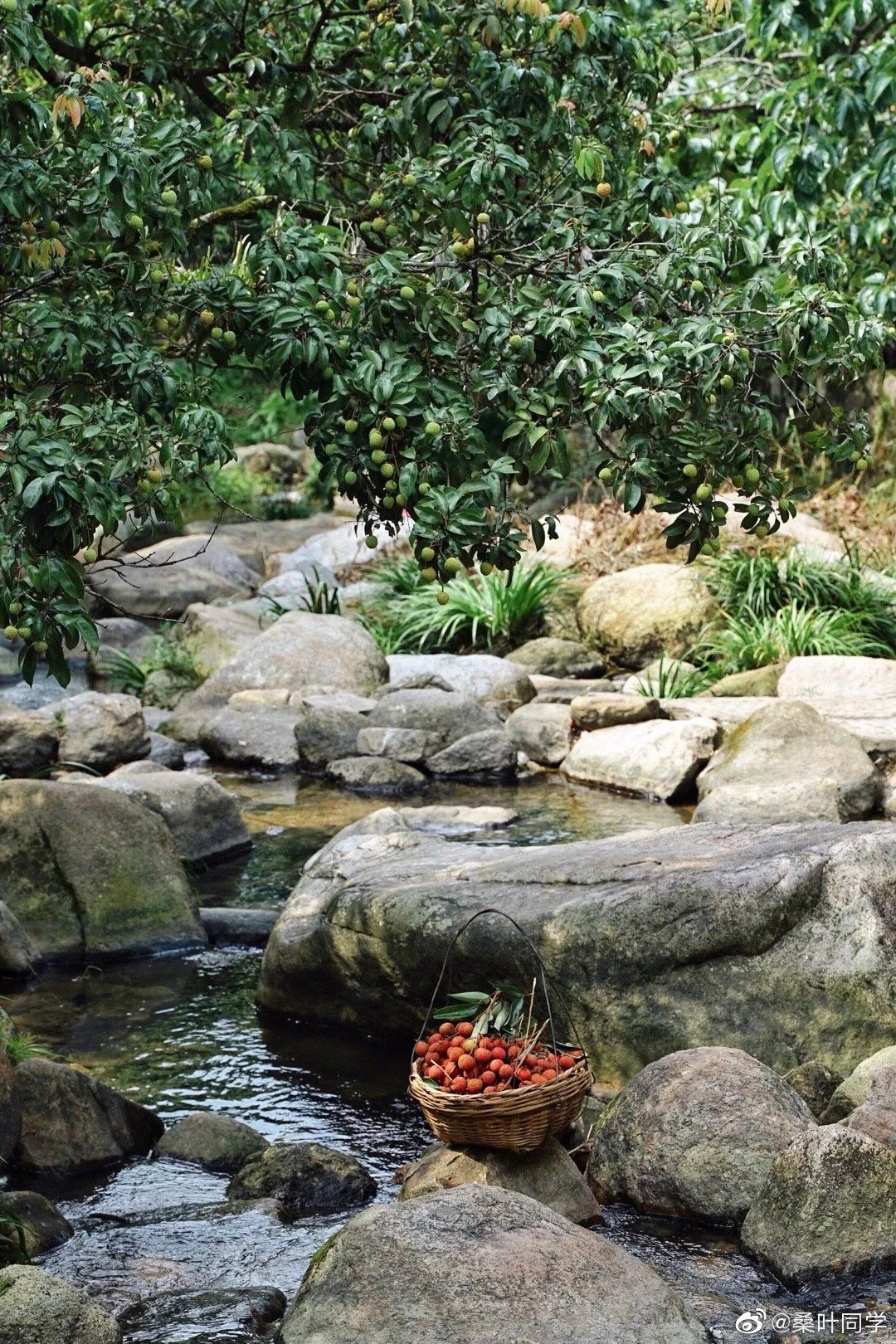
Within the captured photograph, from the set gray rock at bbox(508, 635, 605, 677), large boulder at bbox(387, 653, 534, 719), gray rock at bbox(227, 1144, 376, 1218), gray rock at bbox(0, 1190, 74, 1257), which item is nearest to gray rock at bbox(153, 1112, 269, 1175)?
gray rock at bbox(227, 1144, 376, 1218)

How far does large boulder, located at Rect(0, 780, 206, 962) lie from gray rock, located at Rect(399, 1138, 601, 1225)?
3204 mm

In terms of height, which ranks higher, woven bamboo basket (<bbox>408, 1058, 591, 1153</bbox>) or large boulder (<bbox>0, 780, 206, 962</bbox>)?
woven bamboo basket (<bbox>408, 1058, 591, 1153</bbox>)

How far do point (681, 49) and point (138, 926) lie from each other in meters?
10.7

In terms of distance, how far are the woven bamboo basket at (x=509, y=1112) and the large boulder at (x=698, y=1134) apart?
32cm

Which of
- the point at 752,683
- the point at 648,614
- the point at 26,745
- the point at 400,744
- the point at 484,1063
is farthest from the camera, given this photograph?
the point at 648,614

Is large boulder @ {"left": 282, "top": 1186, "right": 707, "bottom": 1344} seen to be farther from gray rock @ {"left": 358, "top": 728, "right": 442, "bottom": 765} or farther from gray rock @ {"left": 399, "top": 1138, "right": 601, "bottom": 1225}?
gray rock @ {"left": 358, "top": 728, "right": 442, "bottom": 765}

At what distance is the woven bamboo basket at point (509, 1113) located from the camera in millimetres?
4664

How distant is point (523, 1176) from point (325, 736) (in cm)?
742

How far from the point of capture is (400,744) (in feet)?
Result: 39.0

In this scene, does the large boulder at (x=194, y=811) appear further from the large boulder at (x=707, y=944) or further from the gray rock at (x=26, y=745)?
the large boulder at (x=707, y=944)

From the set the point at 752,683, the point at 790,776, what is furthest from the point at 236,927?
the point at 752,683

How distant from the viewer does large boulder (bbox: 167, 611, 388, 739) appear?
13953mm

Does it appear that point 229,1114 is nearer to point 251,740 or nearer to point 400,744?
point 400,744

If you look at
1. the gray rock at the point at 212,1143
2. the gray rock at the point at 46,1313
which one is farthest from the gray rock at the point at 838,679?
the gray rock at the point at 46,1313
